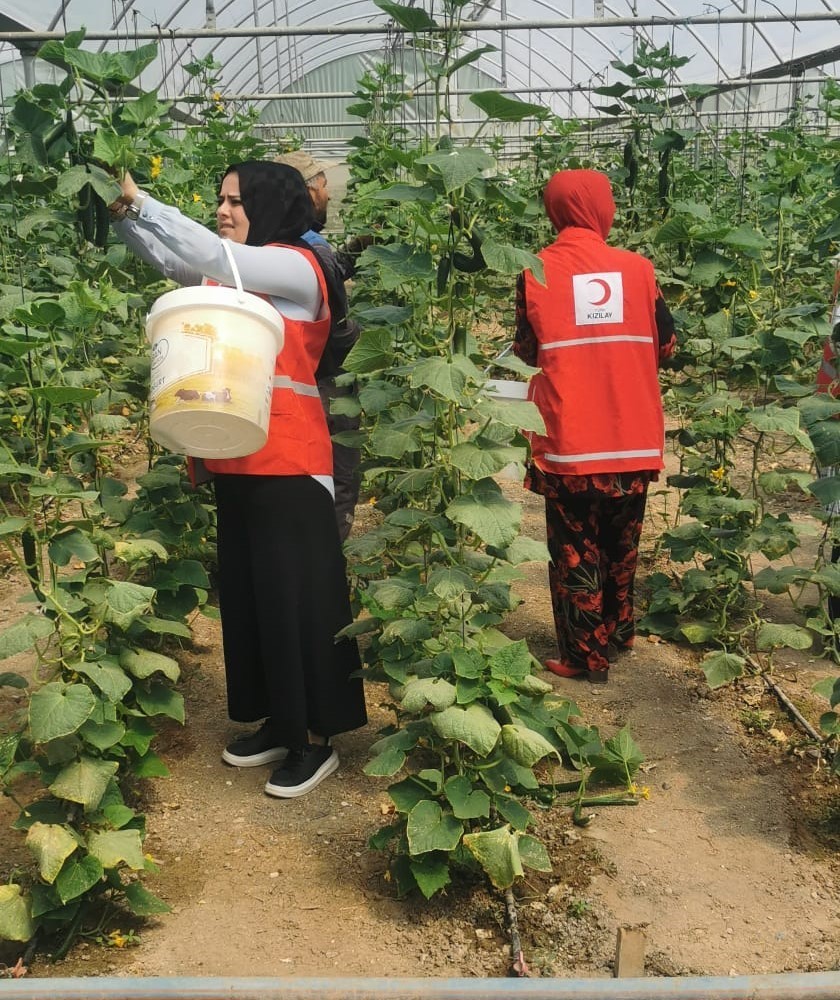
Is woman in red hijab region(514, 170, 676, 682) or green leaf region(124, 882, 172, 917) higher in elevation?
woman in red hijab region(514, 170, 676, 682)

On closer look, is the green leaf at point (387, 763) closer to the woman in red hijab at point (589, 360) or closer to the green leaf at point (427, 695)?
the green leaf at point (427, 695)

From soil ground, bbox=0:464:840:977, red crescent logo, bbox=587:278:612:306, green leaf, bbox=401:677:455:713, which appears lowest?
soil ground, bbox=0:464:840:977

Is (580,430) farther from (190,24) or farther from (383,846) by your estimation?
(190,24)

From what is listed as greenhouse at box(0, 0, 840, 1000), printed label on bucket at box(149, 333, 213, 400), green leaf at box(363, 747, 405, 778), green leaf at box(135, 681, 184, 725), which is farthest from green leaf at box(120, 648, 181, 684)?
printed label on bucket at box(149, 333, 213, 400)

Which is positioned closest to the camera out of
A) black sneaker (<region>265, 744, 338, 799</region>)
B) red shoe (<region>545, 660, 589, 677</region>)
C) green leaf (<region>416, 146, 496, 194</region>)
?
green leaf (<region>416, 146, 496, 194</region>)

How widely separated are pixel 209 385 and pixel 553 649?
2.19m

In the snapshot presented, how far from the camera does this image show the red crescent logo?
3509 mm

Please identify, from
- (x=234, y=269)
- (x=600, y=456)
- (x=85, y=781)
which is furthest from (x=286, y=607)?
(x=600, y=456)

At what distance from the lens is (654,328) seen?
365cm

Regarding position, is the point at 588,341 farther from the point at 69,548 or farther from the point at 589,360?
the point at 69,548

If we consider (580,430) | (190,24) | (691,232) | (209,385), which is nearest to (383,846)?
(209,385)

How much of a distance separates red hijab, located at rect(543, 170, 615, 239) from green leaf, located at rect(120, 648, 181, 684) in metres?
1.88

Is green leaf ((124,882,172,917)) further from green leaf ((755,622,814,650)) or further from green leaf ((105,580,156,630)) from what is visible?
green leaf ((755,622,814,650))

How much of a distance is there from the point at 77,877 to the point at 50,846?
96 millimetres
